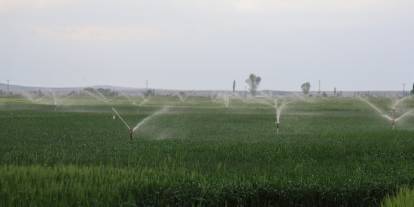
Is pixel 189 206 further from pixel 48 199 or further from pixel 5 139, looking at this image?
pixel 5 139

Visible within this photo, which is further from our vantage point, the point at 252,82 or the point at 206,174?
the point at 252,82

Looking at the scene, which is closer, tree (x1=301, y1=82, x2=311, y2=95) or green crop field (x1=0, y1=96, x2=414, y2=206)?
green crop field (x1=0, y1=96, x2=414, y2=206)

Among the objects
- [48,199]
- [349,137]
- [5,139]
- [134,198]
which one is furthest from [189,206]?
[5,139]

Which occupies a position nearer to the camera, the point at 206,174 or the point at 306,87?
the point at 206,174

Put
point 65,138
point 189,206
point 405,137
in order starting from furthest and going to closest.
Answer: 1. point 65,138
2. point 405,137
3. point 189,206

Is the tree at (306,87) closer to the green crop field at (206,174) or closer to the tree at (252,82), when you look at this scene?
the tree at (252,82)

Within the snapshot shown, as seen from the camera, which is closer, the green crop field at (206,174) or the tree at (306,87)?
the green crop field at (206,174)

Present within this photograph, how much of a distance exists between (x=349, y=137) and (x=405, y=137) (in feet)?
6.91

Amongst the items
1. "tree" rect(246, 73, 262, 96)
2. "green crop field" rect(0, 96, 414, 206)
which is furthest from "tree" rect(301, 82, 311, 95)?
"green crop field" rect(0, 96, 414, 206)

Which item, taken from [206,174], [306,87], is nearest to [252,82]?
[306,87]

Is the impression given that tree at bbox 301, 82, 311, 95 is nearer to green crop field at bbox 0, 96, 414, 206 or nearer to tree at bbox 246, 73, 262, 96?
tree at bbox 246, 73, 262, 96

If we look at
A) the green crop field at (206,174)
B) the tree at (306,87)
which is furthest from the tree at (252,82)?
the green crop field at (206,174)

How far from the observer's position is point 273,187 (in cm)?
1118

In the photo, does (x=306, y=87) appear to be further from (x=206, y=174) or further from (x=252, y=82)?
(x=206, y=174)
